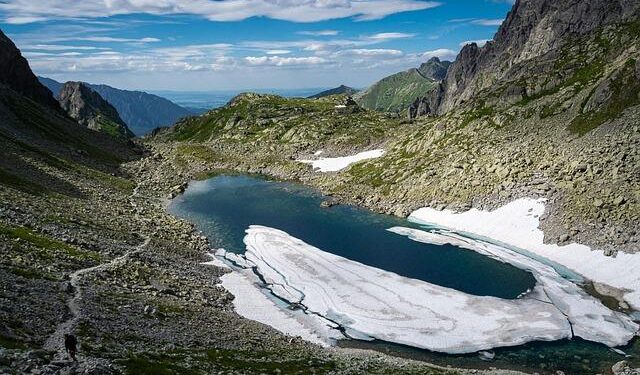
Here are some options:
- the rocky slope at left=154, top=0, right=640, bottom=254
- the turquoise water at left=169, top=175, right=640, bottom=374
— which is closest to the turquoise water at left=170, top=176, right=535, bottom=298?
the turquoise water at left=169, top=175, right=640, bottom=374

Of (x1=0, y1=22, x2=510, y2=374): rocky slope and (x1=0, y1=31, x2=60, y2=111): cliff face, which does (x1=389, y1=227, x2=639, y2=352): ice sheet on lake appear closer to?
(x1=0, y1=22, x2=510, y2=374): rocky slope

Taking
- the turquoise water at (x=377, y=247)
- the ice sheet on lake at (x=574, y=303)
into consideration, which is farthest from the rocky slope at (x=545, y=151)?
the turquoise water at (x=377, y=247)

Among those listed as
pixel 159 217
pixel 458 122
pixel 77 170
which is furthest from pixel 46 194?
pixel 458 122

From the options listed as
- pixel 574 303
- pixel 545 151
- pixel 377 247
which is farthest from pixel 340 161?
pixel 574 303

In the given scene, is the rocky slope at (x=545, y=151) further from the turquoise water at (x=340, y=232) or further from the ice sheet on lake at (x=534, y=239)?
the turquoise water at (x=340, y=232)

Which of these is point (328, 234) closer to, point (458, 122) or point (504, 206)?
point (504, 206)
